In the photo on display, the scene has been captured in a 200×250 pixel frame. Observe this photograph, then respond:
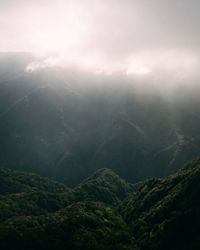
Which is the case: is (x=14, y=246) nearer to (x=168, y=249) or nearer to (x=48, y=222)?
(x=48, y=222)

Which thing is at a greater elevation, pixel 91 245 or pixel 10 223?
pixel 10 223

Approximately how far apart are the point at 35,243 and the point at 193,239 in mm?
65150

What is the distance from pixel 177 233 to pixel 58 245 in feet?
171

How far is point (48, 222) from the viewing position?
199 meters

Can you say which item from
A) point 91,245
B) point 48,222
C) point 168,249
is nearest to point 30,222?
point 48,222

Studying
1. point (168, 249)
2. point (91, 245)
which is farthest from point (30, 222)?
point (168, 249)

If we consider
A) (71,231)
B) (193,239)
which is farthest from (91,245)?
(193,239)

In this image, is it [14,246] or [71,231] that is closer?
[14,246]

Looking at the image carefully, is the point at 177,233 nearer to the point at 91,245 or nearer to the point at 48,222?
the point at 91,245

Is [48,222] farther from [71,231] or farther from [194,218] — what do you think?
[194,218]

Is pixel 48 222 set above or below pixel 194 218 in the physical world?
above

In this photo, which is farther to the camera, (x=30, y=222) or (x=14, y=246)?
(x=30, y=222)

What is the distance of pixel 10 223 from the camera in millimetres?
194250

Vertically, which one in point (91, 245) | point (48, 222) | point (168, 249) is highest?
point (48, 222)
